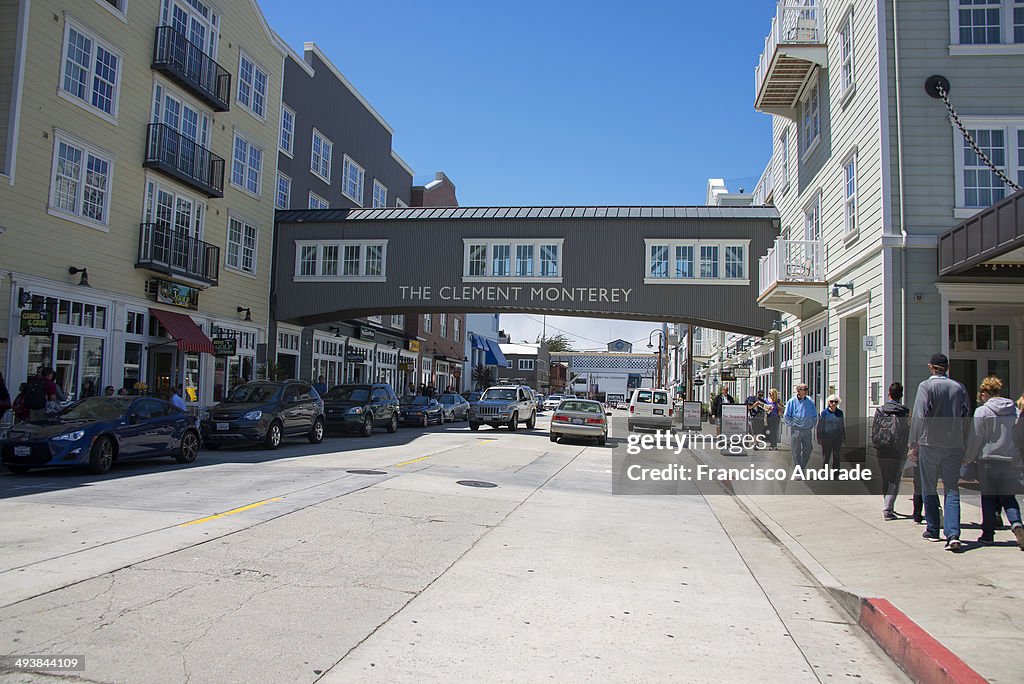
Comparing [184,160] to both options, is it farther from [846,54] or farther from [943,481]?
[943,481]

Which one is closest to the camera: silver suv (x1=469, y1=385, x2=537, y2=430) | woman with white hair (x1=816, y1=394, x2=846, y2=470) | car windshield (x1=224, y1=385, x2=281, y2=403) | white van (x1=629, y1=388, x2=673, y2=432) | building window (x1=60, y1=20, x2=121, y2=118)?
woman with white hair (x1=816, y1=394, x2=846, y2=470)

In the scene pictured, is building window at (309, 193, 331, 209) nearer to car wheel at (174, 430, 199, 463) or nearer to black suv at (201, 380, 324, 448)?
black suv at (201, 380, 324, 448)

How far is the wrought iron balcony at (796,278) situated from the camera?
61.5 feet

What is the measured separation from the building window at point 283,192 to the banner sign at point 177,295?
7.72 m

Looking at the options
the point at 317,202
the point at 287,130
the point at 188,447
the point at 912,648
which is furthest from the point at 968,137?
the point at 317,202

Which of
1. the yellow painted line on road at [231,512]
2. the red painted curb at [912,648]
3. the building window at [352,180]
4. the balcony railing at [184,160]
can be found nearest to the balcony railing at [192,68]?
the balcony railing at [184,160]

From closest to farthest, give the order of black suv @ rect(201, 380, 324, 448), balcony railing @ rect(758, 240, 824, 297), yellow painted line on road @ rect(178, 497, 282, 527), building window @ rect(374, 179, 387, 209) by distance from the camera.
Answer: yellow painted line on road @ rect(178, 497, 282, 527), black suv @ rect(201, 380, 324, 448), balcony railing @ rect(758, 240, 824, 297), building window @ rect(374, 179, 387, 209)

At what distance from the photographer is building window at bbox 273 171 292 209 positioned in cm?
3145

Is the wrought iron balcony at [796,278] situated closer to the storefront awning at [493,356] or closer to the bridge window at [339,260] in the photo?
the bridge window at [339,260]

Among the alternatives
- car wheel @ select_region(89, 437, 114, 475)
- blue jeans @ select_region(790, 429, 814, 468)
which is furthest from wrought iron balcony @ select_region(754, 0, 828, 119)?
car wheel @ select_region(89, 437, 114, 475)

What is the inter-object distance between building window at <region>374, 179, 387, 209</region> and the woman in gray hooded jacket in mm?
36269

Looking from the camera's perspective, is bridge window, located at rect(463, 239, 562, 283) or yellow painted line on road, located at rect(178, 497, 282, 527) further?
bridge window, located at rect(463, 239, 562, 283)

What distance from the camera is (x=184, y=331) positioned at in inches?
930

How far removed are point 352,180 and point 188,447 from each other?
2555 cm
